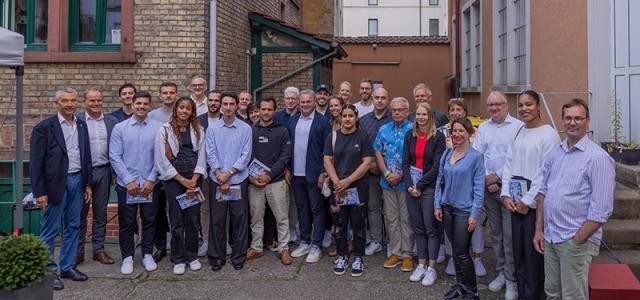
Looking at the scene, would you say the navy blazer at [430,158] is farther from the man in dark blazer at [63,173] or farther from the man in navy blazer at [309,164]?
the man in dark blazer at [63,173]

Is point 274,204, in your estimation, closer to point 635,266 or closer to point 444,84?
point 635,266

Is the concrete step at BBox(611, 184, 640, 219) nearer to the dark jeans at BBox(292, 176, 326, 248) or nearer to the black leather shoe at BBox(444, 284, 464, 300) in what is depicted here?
the black leather shoe at BBox(444, 284, 464, 300)

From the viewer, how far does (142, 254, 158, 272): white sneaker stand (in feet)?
20.5

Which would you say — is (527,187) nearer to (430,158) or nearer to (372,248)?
(430,158)

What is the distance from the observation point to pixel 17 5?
8.70 metres

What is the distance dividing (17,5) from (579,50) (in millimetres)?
8552

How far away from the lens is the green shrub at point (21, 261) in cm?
415

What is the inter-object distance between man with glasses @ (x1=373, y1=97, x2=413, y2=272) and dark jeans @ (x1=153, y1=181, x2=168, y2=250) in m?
2.43

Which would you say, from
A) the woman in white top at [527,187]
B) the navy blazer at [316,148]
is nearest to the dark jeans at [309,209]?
the navy blazer at [316,148]

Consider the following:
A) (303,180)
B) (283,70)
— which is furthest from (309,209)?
(283,70)

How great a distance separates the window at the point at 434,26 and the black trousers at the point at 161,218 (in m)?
47.0

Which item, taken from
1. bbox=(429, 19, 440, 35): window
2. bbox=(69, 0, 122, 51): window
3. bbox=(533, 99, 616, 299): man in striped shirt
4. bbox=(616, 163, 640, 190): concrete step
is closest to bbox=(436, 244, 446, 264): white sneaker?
bbox=(533, 99, 616, 299): man in striped shirt

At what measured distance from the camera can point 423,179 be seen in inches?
219

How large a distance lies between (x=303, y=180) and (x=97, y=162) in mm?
2336
